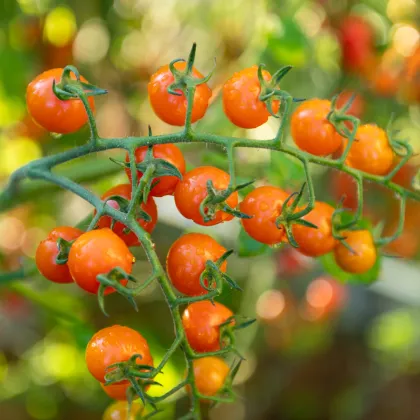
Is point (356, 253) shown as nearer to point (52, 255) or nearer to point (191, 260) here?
point (191, 260)

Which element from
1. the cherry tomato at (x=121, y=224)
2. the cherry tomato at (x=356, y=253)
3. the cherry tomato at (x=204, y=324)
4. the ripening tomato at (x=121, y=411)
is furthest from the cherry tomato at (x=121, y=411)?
the cherry tomato at (x=356, y=253)

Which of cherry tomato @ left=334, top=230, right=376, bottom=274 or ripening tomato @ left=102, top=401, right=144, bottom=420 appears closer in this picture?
ripening tomato @ left=102, top=401, right=144, bottom=420

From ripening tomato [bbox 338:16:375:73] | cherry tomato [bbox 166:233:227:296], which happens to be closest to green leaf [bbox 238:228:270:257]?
cherry tomato [bbox 166:233:227:296]

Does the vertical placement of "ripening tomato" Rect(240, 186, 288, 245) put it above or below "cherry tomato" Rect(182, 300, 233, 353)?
above

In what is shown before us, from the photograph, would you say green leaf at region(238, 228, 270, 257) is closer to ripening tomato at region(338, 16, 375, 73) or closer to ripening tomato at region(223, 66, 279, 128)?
ripening tomato at region(223, 66, 279, 128)

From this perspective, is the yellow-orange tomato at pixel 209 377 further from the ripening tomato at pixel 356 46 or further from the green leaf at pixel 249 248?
the ripening tomato at pixel 356 46

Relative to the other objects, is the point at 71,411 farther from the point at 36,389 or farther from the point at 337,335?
the point at 337,335

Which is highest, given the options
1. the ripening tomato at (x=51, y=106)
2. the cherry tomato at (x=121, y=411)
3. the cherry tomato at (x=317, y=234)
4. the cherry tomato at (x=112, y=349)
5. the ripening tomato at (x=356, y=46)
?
the ripening tomato at (x=356, y=46)

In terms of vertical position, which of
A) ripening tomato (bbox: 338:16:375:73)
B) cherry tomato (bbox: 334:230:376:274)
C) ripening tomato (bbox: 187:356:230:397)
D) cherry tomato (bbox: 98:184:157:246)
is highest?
ripening tomato (bbox: 338:16:375:73)

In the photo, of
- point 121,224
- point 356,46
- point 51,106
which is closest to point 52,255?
point 121,224
